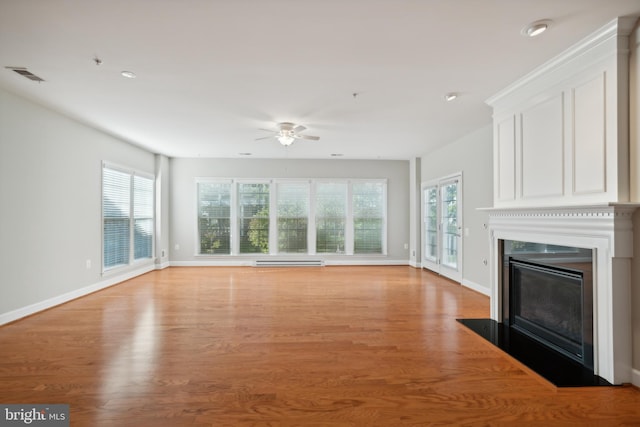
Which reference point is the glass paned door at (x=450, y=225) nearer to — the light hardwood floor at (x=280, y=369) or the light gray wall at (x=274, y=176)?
the light gray wall at (x=274, y=176)

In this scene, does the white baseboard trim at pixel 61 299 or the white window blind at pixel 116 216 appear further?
the white window blind at pixel 116 216

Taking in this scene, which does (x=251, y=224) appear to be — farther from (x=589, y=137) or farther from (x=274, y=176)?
(x=589, y=137)

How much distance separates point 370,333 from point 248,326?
54.8 inches

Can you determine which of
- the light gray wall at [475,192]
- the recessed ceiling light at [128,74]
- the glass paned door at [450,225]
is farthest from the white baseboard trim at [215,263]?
the recessed ceiling light at [128,74]

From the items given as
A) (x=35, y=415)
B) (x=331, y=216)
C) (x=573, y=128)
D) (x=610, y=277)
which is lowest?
(x=35, y=415)

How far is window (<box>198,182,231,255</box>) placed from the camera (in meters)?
8.23

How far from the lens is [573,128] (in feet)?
9.13

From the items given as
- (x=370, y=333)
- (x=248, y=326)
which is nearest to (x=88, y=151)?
(x=248, y=326)

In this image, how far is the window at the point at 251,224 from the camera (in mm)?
8289

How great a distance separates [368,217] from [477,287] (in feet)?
11.5

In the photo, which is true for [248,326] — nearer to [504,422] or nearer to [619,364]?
[504,422]

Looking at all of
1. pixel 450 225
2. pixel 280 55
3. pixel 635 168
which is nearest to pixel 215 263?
pixel 450 225

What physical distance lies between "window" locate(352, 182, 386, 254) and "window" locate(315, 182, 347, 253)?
32 centimetres

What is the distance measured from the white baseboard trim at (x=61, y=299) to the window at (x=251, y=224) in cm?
253
